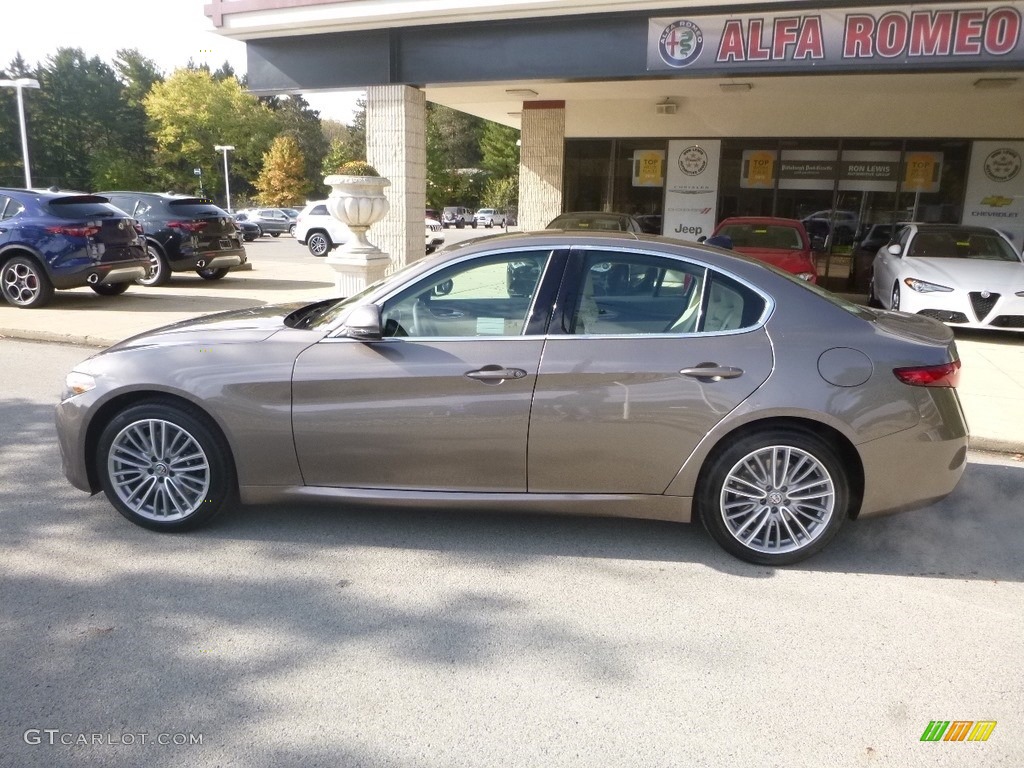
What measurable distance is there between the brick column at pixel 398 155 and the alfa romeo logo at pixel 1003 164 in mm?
11554

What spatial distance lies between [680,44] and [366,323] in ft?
27.9

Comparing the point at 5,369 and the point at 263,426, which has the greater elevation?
the point at 263,426

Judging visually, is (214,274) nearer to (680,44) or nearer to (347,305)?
(680,44)

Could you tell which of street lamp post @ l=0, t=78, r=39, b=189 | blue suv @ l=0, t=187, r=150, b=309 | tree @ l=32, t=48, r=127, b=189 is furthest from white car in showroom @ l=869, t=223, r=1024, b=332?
tree @ l=32, t=48, r=127, b=189

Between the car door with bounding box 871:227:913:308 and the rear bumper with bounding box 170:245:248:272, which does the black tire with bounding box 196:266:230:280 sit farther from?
the car door with bounding box 871:227:913:308

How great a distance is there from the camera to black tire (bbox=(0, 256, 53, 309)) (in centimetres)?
1127

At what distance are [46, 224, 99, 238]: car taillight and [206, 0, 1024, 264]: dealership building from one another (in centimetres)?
353

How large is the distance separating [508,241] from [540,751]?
2.44 meters

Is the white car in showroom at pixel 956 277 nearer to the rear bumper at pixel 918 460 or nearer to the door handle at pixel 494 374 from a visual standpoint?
the rear bumper at pixel 918 460

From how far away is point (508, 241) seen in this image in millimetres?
4051

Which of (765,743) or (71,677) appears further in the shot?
(71,677)

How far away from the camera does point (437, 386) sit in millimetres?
3799

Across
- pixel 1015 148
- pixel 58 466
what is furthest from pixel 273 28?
pixel 1015 148

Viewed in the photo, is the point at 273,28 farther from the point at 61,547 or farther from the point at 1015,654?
the point at 1015,654
